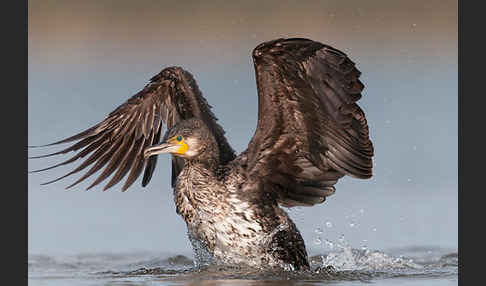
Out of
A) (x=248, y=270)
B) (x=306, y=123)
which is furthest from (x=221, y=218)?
(x=306, y=123)

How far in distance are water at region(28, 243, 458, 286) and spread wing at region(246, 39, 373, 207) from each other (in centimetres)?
72

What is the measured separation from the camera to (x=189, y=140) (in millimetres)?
9094

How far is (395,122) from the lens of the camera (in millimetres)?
13734

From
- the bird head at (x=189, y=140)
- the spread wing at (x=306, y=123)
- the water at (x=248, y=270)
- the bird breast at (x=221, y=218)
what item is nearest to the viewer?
the spread wing at (x=306, y=123)

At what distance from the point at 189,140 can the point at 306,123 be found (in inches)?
38.7

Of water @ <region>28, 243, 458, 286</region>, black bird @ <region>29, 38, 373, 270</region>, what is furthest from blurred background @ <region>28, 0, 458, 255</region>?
black bird @ <region>29, 38, 373, 270</region>

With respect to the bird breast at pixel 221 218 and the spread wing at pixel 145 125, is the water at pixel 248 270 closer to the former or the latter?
the bird breast at pixel 221 218

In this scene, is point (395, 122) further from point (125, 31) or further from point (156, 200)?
point (125, 31)

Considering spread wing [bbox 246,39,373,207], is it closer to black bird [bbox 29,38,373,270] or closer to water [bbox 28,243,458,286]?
black bird [bbox 29,38,373,270]

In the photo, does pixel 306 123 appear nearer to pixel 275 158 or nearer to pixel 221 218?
pixel 275 158

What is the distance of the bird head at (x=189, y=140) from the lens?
356 inches

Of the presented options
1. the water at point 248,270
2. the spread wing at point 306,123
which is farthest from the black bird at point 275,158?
the water at point 248,270

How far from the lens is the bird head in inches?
356

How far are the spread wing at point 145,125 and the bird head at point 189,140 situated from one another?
47cm
